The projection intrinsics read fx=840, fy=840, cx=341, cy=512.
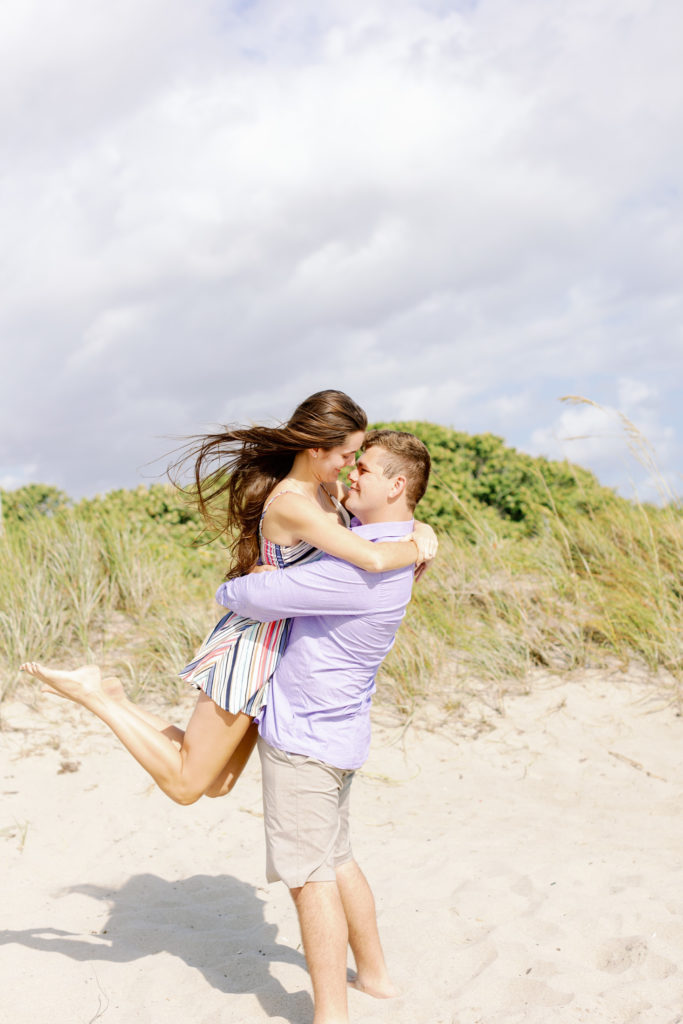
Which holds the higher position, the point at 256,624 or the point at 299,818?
the point at 256,624

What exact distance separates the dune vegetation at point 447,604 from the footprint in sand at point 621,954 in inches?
90.4

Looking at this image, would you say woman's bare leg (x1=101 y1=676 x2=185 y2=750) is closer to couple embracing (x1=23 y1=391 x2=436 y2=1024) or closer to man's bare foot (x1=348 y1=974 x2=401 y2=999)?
couple embracing (x1=23 y1=391 x2=436 y2=1024)

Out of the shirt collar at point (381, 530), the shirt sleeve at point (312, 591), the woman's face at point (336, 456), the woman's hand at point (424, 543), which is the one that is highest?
the woman's face at point (336, 456)

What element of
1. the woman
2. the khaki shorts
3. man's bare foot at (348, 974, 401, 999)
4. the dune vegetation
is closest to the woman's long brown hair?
the woman

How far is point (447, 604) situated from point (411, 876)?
2.63 meters

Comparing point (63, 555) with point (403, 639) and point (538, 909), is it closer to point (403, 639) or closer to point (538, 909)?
point (403, 639)

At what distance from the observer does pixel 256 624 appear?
2826 mm

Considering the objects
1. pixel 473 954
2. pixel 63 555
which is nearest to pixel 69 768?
pixel 63 555

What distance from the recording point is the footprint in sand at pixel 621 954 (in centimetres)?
324

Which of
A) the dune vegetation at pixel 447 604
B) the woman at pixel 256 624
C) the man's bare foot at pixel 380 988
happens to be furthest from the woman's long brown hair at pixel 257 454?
the dune vegetation at pixel 447 604

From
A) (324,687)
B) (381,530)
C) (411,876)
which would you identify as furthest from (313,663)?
(411,876)

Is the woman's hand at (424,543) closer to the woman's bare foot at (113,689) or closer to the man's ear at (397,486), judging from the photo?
the man's ear at (397,486)

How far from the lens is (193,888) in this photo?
4.25 meters

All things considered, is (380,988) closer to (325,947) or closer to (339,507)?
(325,947)
